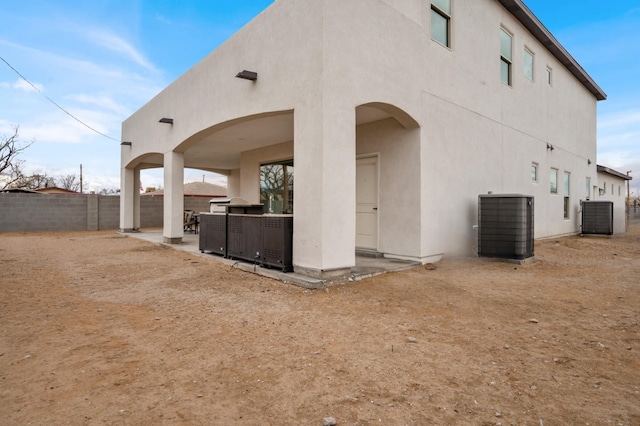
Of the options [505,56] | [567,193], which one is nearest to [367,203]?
[505,56]

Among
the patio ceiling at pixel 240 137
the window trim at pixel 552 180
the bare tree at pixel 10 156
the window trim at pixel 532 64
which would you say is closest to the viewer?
the patio ceiling at pixel 240 137

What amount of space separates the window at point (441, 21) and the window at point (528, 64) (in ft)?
15.4

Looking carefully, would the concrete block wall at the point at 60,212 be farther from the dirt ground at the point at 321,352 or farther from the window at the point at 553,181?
the window at the point at 553,181

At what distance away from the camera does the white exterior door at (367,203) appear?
24.0 feet

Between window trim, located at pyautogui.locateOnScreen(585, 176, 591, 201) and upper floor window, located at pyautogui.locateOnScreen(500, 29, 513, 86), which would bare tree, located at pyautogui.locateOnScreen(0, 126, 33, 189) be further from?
window trim, located at pyautogui.locateOnScreen(585, 176, 591, 201)

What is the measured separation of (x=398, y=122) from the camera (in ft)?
21.9

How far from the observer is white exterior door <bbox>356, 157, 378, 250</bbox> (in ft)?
24.0

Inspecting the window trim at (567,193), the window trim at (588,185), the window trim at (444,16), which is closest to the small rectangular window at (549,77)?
the window trim at (567,193)

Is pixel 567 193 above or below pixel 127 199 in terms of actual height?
above

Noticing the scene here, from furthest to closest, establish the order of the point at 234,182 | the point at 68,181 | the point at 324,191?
the point at 68,181 < the point at 234,182 < the point at 324,191

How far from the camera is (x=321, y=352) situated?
272 centimetres

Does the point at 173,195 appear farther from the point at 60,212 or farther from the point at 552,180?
the point at 552,180

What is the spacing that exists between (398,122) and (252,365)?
5510mm

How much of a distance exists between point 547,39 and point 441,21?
6.14 meters
